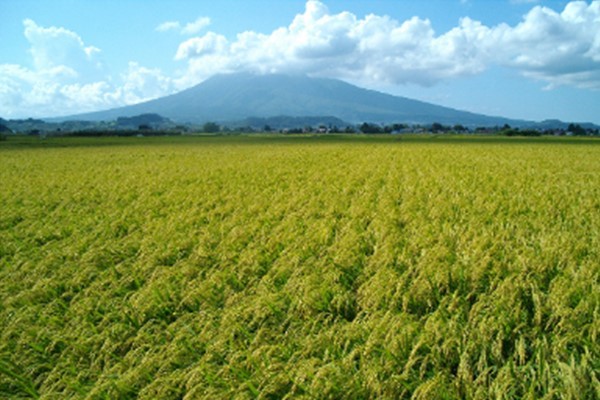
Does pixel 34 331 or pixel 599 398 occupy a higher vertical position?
pixel 599 398

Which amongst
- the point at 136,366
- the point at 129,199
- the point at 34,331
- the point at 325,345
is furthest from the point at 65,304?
the point at 129,199

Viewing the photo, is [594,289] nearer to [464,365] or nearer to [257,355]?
[464,365]

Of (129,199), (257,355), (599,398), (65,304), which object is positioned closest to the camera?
(599,398)

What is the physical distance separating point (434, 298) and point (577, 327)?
142cm

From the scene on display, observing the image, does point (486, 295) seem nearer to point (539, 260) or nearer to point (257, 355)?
point (539, 260)

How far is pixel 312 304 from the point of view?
4645mm

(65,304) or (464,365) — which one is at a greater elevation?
(464,365)

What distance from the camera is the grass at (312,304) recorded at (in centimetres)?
337

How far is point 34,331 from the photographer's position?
180 inches

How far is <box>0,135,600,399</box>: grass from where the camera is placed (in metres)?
3.37

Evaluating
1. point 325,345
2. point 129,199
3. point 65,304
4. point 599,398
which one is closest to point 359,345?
point 325,345

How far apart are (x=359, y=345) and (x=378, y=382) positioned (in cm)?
60

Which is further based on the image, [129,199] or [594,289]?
[129,199]

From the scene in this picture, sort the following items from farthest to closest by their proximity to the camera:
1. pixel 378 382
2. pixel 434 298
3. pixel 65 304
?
1. pixel 65 304
2. pixel 434 298
3. pixel 378 382
